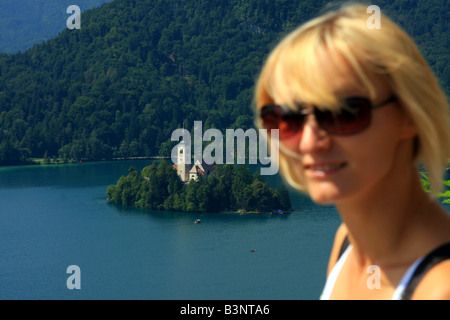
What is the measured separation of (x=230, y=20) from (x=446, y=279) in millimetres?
81613

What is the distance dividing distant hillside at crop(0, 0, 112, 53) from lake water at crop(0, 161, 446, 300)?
82217 mm

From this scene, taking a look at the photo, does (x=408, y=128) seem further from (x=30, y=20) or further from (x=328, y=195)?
(x=30, y=20)

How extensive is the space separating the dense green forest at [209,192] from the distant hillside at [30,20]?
8012 cm

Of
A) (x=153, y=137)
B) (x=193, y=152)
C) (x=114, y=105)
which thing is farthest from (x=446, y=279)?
(x=114, y=105)

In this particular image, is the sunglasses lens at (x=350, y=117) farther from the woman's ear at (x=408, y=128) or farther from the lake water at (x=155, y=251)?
the lake water at (x=155, y=251)

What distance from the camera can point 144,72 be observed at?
2692 inches

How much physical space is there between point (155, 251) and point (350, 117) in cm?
2505

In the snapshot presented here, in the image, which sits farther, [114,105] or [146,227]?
[114,105]

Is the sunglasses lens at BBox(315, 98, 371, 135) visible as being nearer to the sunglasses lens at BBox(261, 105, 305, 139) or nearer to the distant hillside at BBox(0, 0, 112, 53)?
the sunglasses lens at BBox(261, 105, 305, 139)

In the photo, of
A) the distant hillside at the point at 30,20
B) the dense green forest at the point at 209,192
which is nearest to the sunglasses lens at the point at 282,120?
the dense green forest at the point at 209,192

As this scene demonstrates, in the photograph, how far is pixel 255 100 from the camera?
76 cm

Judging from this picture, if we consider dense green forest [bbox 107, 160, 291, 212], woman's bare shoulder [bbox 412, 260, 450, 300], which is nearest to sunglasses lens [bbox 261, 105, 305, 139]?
woman's bare shoulder [bbox 412, 260, 450, 300]

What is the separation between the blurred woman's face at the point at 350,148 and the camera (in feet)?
2.07
